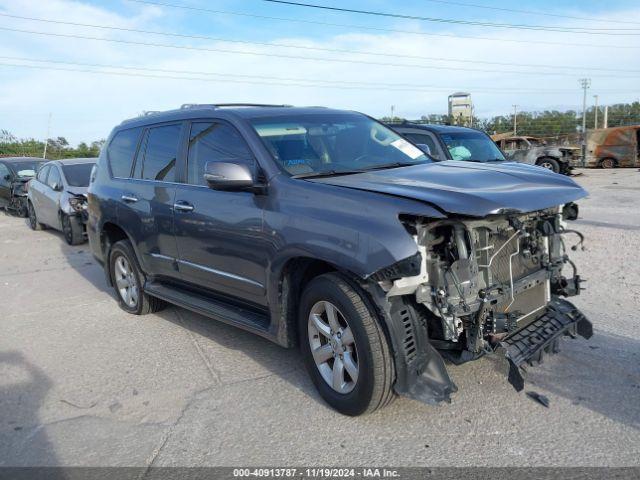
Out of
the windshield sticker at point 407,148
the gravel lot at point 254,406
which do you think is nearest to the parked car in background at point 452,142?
the gravel lot at point 254,406

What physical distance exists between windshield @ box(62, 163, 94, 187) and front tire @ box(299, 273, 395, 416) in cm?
861

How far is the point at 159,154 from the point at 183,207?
→ 87 cm

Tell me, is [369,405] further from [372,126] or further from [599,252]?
[599,252]

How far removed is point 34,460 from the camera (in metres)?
3.38

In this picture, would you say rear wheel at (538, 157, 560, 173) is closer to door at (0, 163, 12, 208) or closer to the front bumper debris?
door at (0, 163, 12, 208)

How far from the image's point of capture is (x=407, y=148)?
16.3ft

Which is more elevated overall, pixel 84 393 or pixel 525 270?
pixel 525 270

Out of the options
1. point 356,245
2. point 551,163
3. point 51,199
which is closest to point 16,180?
point 51,199

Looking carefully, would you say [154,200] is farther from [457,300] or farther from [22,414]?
[457,300]

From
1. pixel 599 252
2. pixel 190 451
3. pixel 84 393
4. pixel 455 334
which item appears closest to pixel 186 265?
pixel 84 393

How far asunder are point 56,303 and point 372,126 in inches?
171

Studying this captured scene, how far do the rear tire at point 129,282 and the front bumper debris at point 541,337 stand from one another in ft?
12.3

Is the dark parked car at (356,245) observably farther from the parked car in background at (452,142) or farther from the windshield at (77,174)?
the windshield at (77,174)

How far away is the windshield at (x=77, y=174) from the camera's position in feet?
36.4
